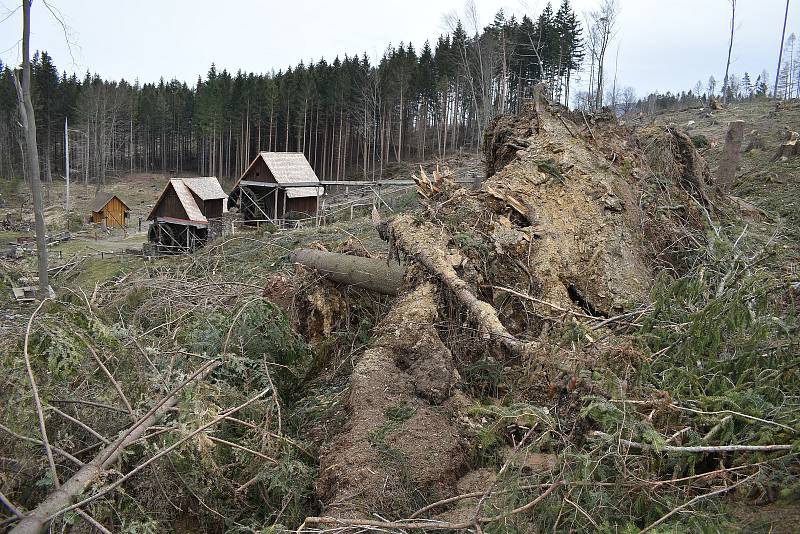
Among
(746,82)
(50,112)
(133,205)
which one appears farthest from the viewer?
(746,82)

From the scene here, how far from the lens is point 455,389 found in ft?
11.1

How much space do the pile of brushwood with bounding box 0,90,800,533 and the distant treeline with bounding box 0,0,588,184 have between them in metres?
39.7

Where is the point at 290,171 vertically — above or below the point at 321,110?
below

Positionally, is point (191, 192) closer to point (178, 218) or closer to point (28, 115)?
point (178, 218)

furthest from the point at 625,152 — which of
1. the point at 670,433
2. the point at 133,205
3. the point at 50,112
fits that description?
the point at 50,112

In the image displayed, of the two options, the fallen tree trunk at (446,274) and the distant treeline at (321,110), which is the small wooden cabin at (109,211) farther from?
the fallen tree trunk at (446,274)

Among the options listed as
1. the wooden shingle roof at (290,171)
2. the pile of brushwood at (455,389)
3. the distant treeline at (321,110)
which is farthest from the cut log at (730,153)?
the distant treeline at (321,110)

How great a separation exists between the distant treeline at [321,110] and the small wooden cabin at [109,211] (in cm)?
1250

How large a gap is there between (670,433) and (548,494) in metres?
0.70

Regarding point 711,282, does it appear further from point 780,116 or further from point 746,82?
point 746,82

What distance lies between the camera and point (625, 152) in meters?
5.88

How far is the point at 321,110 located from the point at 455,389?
49.8m

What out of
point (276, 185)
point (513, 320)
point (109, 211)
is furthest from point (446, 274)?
point (109, 211)

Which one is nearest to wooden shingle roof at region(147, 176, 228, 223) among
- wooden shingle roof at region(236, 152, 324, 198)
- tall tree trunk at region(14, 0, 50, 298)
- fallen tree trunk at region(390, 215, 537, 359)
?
wooden shingle roof at region(236, 152, 324, 198)
